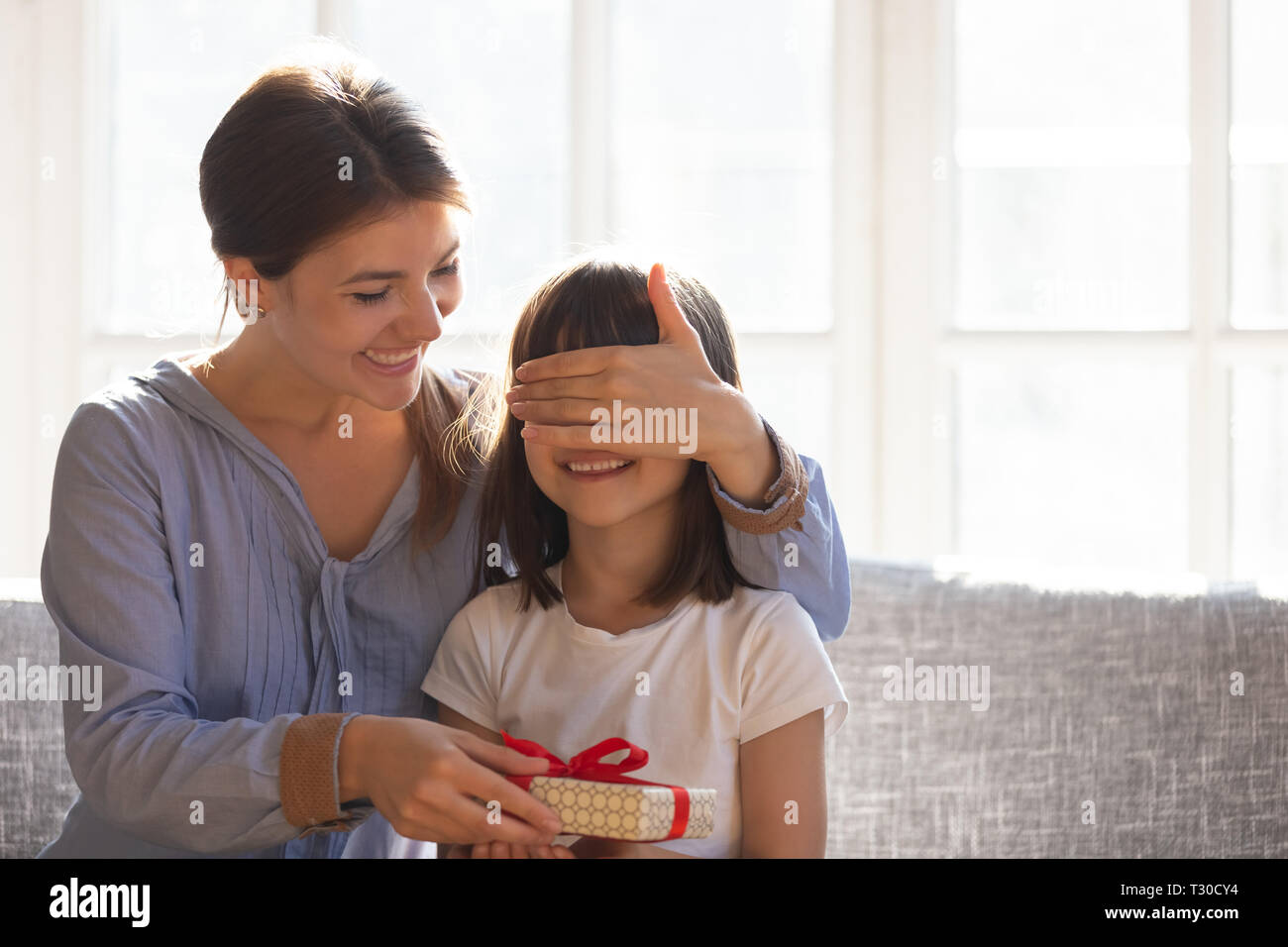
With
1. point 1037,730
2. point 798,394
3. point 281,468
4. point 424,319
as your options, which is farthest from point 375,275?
point 798,394

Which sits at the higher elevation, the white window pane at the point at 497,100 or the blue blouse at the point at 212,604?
the white window pane at the point at 497,100

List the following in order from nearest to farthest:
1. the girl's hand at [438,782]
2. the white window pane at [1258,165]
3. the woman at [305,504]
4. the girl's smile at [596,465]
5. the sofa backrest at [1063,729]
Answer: the girl's hand at [438,782], the woman at [305,504], the girl's smile at [596,465], the sofa backrest at [1063,729], the white window pane at [1258,165]

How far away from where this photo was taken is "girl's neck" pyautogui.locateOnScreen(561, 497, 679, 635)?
1.38 metres

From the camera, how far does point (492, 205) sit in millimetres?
2721

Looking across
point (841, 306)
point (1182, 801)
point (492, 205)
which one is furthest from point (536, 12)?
point (1182, 801)

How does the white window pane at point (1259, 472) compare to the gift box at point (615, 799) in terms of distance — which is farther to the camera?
the white window pane at point (1259, 472)

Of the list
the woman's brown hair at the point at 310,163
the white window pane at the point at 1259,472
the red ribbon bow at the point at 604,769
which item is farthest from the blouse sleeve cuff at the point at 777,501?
the white window pane at the point at 1259,472

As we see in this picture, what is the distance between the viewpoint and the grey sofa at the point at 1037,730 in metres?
1.63

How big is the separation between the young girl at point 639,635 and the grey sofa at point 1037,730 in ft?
1.38

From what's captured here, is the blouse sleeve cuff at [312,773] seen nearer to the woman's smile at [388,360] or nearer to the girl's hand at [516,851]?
the girl's hand at [516,851]

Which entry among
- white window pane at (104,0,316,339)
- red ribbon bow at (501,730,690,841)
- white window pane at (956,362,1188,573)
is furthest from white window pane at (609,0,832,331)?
red ribbon bow at (501,730,690,841)

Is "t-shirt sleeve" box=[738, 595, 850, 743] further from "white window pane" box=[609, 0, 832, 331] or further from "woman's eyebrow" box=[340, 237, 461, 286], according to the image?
"white window pane" box=[609, 0, 832, 331]

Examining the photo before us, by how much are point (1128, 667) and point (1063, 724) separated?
12 centimetres
